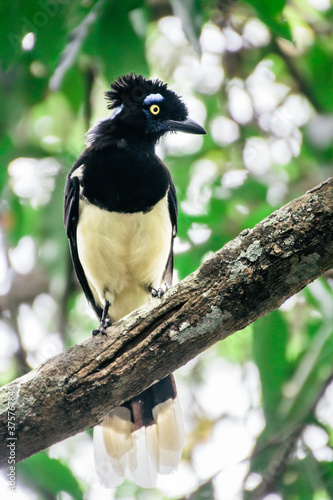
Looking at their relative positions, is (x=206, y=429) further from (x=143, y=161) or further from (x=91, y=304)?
(x=143, y=161)

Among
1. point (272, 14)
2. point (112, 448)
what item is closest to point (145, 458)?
point (112, 448)

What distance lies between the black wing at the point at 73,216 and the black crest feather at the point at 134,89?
680mm

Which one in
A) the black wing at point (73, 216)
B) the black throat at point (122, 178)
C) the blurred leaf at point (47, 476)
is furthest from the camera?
the black wing at point (73, 216)

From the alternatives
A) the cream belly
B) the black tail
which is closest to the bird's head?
the cream belly

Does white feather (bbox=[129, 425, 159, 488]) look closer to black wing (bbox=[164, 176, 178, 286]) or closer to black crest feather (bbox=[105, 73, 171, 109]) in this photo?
black wing (bbox=[164, 176, 178, 286])

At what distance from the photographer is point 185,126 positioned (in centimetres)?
464

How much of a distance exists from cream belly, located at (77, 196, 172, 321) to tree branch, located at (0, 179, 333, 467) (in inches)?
47.9

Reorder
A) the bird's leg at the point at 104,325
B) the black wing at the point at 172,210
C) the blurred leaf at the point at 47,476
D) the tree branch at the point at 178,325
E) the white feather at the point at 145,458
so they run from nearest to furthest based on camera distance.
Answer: the tree branch at the point at 178,325 → the bird's leg at the point at 104,325 → the blurred leaf at the point at 47,476 → the white feather at the point at 145,458 → the black wing at the point at 172,210

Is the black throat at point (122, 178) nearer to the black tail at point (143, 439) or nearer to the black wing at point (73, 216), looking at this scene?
the black wing at point (73, 216)

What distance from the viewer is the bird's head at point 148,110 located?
15.2 feet

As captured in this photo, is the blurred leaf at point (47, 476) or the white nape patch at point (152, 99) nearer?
the blurred leaf at point (47, 476)

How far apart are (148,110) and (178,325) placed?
2.30 meters

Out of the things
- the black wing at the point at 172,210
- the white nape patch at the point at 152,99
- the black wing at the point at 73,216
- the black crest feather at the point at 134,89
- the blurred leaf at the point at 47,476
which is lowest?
the blurred leaf at the point at 47,476

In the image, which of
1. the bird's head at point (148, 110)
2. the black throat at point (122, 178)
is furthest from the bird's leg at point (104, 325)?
the bird's head at point (148, 110)
